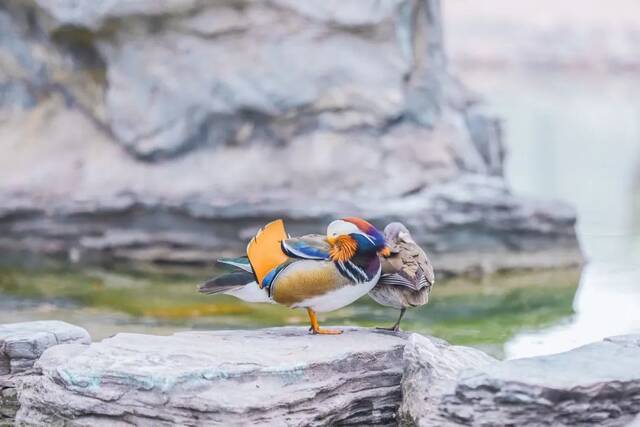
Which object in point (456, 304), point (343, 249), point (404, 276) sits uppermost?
point (343, 249)

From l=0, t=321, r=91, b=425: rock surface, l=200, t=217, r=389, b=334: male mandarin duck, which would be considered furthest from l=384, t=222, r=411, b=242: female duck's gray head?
l=0, t=321, r=91, b=425: rock surface

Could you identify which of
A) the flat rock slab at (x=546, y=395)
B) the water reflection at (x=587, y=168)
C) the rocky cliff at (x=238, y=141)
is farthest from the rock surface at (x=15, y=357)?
the rocky cliff at (x=238, y=141)

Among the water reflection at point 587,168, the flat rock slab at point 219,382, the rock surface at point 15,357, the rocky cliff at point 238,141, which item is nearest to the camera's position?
the flat rock slab at point 219,382

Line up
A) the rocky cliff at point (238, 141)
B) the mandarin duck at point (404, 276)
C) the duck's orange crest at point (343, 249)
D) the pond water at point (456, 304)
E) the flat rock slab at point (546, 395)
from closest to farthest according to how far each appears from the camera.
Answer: the flat rock slab at point (546, 395)
the duck's orange crest at point (343, 249)
the mandarin duck at point (404, 276)
the pond water at point (456, 304)
the rocky cliff at point (238, 141)

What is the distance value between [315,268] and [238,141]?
13.3 ft

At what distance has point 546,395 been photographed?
2717 millimetres

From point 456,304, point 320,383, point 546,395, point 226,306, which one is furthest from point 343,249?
point 456,304

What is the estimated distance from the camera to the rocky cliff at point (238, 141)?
672 centimetres

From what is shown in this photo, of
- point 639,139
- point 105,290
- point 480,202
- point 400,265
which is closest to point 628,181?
A: point 639,139

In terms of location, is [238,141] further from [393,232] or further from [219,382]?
[219,382]

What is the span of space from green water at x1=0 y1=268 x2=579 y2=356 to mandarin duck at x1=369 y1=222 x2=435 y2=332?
1.45 m

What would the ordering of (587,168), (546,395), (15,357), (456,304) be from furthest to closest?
1. (587,168)
2. (456,304)
3. (15,357)
4. (546,395)

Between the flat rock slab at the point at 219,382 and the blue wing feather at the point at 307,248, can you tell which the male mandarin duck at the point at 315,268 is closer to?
the blue wing feather at the point at 307,248

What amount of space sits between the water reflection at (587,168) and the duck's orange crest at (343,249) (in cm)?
171
